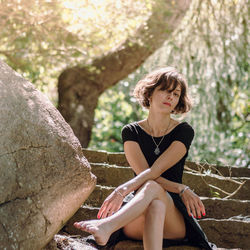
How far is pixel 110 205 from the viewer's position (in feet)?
8.59

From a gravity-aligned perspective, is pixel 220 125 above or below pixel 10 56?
below

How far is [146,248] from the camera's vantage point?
8.29 feet

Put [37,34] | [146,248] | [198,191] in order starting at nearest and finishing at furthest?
[146,248], [198,191], [37,34]

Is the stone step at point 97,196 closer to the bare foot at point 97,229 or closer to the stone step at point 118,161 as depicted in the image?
the stone step at point 118,161

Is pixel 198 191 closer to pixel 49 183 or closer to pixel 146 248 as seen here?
pixel 146 248

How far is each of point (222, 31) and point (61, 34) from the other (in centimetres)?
224

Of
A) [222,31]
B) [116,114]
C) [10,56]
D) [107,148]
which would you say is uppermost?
[222,31]

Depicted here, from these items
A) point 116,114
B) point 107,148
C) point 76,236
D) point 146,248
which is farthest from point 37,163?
point 116,114

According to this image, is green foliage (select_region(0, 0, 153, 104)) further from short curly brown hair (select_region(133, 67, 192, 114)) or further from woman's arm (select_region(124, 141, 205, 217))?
woman's arm (select_region(124, 141, 205, 217))

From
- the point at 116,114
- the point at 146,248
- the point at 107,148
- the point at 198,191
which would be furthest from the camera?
the point at 116,114

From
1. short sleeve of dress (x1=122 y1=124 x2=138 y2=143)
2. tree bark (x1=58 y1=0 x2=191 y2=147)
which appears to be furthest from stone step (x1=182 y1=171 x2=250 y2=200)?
tree bark (x1=58 y1=0 x2=191 y2=147)

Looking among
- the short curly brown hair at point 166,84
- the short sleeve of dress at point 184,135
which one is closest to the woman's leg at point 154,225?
the short sleeve of dress at point 184,135

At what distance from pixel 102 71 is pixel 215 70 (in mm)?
1678

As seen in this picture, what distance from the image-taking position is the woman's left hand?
8.57 feet
